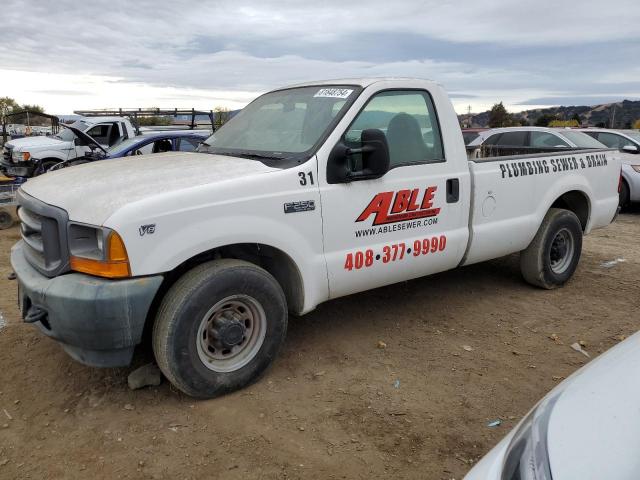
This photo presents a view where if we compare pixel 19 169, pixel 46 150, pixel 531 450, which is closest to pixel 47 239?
pixel 531 450

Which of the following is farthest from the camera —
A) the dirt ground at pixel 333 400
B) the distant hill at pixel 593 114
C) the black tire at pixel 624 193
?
the distant hill at pixel 593 114

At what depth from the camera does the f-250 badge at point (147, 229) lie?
301 cm

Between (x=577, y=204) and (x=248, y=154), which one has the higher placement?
(x=248, y=154)

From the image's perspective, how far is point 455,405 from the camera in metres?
3.50

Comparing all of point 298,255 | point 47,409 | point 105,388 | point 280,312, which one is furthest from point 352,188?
point 47,409

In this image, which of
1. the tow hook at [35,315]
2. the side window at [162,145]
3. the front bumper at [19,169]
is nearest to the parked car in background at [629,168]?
the side window at [162,145]

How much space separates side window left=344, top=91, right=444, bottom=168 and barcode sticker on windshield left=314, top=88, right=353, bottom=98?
19 centimetres

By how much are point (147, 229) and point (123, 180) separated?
581 millimetres

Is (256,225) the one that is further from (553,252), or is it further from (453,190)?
(553,252)

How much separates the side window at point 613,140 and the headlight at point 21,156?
12.4 metres

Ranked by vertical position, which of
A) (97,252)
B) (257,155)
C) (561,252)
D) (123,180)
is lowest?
(561,252)

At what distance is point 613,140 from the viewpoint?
1170cm

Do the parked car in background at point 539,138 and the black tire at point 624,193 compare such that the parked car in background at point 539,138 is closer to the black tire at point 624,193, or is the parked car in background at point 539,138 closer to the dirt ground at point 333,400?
the black tire at point 624,193

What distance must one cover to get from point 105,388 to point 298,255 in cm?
152
